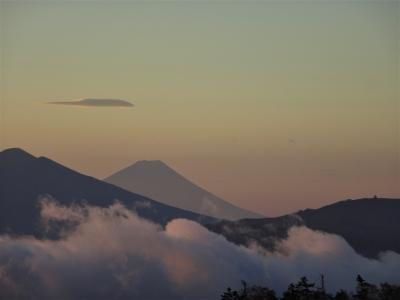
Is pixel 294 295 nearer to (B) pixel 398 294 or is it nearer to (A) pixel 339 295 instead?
(A) pixel 339 295

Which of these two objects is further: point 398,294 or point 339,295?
point 398,294

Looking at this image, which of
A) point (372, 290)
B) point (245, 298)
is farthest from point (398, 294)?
point (245, 298)

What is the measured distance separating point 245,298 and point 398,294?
70.5ft

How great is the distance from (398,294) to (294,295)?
2357 cm

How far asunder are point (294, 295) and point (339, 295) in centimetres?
1008

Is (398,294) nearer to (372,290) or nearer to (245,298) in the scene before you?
(372,290)

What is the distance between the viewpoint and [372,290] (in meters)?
156

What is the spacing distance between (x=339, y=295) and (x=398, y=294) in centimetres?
1350

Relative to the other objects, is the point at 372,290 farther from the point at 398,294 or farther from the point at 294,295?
the point at 294,295

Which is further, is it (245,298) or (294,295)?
(245,298)

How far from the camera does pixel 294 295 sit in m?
141

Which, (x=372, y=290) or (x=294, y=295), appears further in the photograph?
(x=372, y=290)

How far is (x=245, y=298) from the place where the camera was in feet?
512

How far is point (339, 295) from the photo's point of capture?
5846 inches
